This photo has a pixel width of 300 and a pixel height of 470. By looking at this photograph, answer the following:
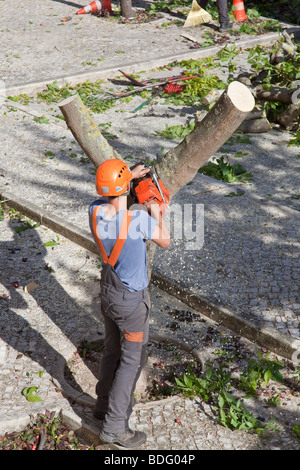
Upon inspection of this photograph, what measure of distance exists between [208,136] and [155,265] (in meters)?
2.19

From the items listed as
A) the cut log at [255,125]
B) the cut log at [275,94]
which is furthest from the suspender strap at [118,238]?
the cut log at [275,94]

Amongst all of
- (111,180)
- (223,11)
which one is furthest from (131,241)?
(223,11)

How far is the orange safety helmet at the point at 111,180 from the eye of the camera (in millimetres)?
3496

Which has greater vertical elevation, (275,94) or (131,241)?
(131,241)

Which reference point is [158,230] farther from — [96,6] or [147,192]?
[96,6]

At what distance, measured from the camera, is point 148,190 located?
3.80m

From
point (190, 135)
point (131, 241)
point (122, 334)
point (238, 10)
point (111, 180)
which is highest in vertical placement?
point (190, 135)

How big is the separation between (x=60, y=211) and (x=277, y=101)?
4424mm

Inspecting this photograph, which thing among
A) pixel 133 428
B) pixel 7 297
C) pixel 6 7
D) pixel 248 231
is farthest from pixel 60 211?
pixel 6 7

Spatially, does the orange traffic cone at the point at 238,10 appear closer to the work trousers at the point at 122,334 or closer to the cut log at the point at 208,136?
the cut log at the point at 208,136

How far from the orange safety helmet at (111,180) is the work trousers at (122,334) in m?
0.50

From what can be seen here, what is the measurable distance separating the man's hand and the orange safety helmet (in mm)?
317

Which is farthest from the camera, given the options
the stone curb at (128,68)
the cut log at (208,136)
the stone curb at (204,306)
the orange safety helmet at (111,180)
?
the stone curb at (128,68)

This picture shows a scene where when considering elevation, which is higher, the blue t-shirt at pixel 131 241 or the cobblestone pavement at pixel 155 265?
the blue t-shirt at pixel 131 241
